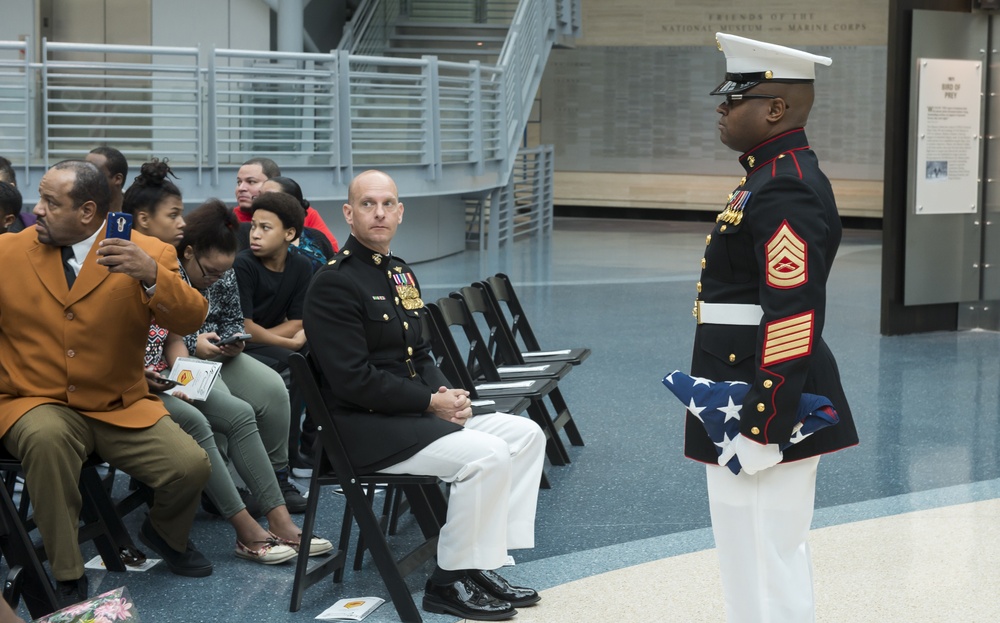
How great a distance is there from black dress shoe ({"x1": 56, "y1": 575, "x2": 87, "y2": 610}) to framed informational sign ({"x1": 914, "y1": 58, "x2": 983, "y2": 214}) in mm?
7180

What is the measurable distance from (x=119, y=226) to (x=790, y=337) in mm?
2108

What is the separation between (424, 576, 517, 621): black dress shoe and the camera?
373 centimetres

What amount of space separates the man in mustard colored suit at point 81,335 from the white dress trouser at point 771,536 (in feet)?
6.53

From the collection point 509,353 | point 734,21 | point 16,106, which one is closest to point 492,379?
point 509,353

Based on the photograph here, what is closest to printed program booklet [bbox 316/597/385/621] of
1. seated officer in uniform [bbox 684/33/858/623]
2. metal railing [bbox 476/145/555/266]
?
seated officer in uniform [bbox 684/33/858/623]

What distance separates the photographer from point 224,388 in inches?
181

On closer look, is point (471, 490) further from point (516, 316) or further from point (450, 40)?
point (450, 40)

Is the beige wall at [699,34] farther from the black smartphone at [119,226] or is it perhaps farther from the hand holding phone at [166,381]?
the black smartphone at [119,226]

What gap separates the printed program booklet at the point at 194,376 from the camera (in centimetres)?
429

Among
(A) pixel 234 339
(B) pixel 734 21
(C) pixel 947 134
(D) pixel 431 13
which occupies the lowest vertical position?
(A) pixel 234 339

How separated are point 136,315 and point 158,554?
0.96 metres

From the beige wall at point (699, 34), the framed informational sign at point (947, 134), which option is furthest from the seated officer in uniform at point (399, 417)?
the beige wall at point (699, 34)

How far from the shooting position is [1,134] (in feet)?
37.7

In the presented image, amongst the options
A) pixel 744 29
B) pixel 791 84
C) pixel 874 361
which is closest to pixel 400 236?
pixel 874 361
